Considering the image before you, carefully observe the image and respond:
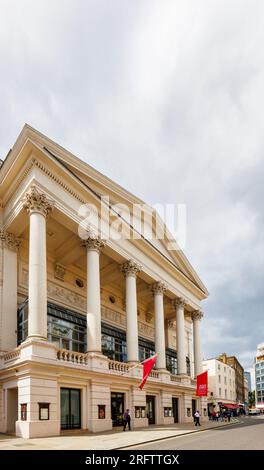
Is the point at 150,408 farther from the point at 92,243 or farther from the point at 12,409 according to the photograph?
the point at 92,243

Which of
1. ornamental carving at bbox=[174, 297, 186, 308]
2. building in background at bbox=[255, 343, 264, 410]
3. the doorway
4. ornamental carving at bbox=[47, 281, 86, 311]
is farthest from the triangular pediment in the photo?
building in background at bbox=[255, 343, 264, 410]

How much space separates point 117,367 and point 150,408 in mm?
7862

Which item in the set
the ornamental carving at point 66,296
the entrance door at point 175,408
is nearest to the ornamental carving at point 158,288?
the ornamental carving at point 66,296

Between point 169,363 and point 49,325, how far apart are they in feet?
77.6

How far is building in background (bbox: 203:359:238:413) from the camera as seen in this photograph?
8138 cm

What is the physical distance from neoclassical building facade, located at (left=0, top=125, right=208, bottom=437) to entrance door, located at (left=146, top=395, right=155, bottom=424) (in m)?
0.13

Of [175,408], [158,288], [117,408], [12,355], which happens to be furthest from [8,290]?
[175,408]

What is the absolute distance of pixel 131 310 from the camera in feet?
112

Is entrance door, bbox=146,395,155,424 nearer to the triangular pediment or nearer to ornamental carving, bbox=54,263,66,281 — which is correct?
ornamental carving, bbox=54,263,66,281

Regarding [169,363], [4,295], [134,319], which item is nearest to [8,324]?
[4,295]

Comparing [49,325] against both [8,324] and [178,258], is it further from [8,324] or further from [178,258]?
[178,258]

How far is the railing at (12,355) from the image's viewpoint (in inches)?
951

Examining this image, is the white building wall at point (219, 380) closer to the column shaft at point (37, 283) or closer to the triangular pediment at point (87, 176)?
the triangular pediment at point (87, 176)

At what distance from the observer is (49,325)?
30500mm
